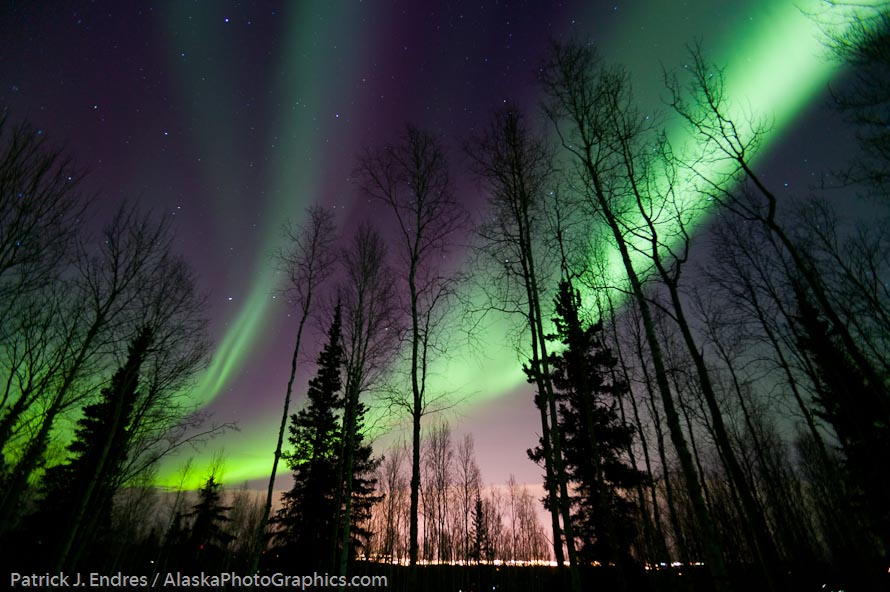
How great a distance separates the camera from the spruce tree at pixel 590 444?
45.7ft

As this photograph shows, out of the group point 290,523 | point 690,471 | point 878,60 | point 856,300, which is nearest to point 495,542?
point 290,523

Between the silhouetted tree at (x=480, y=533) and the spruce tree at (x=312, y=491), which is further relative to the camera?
the silhouetted tree at (x=480, y=533)

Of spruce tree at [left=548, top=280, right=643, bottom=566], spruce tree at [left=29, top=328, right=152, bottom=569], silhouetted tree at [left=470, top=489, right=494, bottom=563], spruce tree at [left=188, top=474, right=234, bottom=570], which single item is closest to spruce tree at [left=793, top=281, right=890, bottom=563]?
spruce tree at [left=548, top=280, right=643, bottom=566]

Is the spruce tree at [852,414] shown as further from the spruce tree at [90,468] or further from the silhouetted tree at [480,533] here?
the silhouetted tree at [480,533]

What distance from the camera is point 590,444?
13352 mm

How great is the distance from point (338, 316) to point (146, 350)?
29.5 feet

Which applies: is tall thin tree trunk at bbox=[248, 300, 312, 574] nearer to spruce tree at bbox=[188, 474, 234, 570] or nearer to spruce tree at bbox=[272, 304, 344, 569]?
spruce tree at bbox=[272, 304, 344, 569]

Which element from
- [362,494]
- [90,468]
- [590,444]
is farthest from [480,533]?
[90,468]

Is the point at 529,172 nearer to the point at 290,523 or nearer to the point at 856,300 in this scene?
the point at 856,300

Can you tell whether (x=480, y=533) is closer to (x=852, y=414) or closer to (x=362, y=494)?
(x=362, y=494)

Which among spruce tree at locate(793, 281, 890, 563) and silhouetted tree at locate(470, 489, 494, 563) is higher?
spruce tree at locate(793, 281, 890, 563)

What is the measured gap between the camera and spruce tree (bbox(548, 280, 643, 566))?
45.7 ft

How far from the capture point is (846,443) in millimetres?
19188

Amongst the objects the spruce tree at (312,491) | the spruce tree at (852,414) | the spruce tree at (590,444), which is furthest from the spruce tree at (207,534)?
the spruce tree at (852,414)
